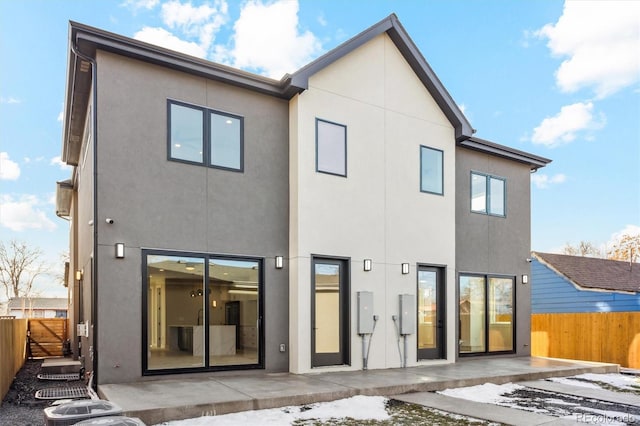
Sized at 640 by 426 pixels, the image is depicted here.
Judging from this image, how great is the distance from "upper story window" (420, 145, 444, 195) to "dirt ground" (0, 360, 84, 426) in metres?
7.60

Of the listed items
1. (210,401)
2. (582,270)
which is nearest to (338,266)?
(210,401)

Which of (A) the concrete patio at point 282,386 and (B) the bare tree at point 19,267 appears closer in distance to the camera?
(A) the concrete patio at point 282,386

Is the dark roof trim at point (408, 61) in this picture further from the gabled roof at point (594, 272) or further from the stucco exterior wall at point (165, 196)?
the gabled roof at point (594, 272)

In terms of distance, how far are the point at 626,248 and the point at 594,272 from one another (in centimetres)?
1221

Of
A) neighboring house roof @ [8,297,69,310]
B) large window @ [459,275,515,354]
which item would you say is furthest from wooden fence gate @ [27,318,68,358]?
neighboring house roof @ [8,297,69,310]

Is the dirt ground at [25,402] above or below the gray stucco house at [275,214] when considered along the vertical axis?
below

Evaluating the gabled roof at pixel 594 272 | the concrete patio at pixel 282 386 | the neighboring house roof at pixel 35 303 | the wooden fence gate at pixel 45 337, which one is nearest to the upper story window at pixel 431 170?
the concrete patio at pixel 282 386

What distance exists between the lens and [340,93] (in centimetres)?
948

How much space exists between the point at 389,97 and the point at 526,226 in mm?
5491

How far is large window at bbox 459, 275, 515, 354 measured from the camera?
11.4 metres

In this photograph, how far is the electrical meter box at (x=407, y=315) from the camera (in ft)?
32.4

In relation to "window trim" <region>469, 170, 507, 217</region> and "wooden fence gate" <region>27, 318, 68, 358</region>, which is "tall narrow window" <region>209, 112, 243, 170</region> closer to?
"window trim" <region>469, 170, 507, 217</region>

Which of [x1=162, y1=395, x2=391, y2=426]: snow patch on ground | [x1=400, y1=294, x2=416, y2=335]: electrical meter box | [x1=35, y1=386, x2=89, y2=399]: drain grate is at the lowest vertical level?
[x1=35, y1=386, x2=89, y2=399]: drain grate

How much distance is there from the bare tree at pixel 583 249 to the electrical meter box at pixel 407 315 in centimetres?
2902
